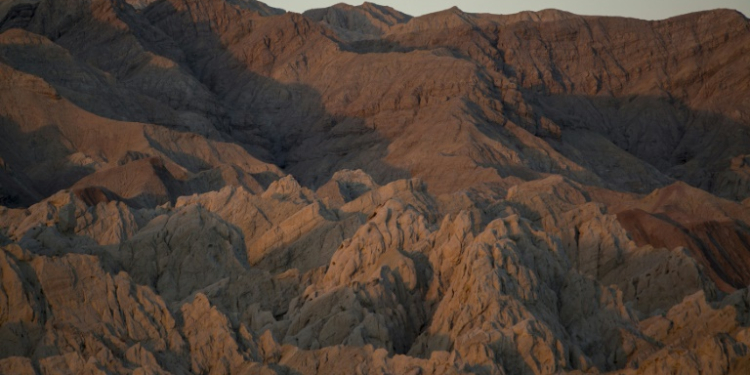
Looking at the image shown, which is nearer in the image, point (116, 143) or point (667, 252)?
point (667, 252)

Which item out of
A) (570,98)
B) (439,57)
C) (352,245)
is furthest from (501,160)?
(352,245)

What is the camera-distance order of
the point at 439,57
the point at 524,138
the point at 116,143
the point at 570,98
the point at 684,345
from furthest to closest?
the point at 570,98 → the point at 439,57 → the point at 524,138 → the point at 116,143 → the point at 684,345

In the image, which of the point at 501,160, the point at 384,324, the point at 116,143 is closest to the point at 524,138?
the point at 501,160

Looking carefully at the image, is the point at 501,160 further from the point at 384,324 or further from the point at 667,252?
the point at 384,324

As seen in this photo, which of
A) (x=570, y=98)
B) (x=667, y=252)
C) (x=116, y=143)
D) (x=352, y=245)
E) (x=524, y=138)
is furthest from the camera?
(x=570, y=98)

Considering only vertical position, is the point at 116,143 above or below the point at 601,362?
below

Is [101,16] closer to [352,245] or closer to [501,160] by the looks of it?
[501,160]
